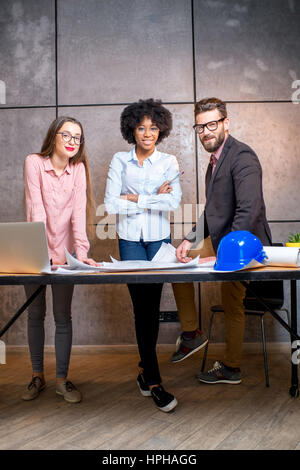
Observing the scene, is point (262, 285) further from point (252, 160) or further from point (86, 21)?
point (86, 21)

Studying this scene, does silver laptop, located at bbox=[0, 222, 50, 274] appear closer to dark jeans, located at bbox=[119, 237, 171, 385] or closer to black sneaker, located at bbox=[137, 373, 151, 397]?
dark jeans, located at bbox=[119, 237, 171, 385]

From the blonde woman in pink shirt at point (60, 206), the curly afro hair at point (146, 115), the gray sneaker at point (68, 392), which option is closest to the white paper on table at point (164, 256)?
the blonde woman in pink shirt at point (60, 206)

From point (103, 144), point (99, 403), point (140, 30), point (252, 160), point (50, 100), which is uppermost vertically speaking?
point (140, 30)

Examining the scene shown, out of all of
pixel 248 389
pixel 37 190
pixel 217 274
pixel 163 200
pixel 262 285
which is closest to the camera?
pixel 217 274

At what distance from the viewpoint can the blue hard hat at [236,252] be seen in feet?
4.65

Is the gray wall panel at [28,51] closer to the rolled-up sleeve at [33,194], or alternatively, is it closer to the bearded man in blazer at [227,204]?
the rolled-up sleeve at [33,194]

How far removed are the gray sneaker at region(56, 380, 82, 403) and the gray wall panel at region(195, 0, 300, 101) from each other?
2.58 metres

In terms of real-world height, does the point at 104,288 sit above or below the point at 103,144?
below

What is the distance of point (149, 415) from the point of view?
Answer: 206 centimetres

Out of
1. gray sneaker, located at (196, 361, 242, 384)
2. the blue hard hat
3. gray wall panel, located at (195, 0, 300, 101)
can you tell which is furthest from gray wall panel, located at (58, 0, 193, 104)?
the blue hard hat

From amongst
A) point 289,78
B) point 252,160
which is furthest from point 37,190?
point 289,78

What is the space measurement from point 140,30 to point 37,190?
214cm

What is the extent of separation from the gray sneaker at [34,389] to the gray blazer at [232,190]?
4.02ft

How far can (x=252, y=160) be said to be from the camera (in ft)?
7.68
